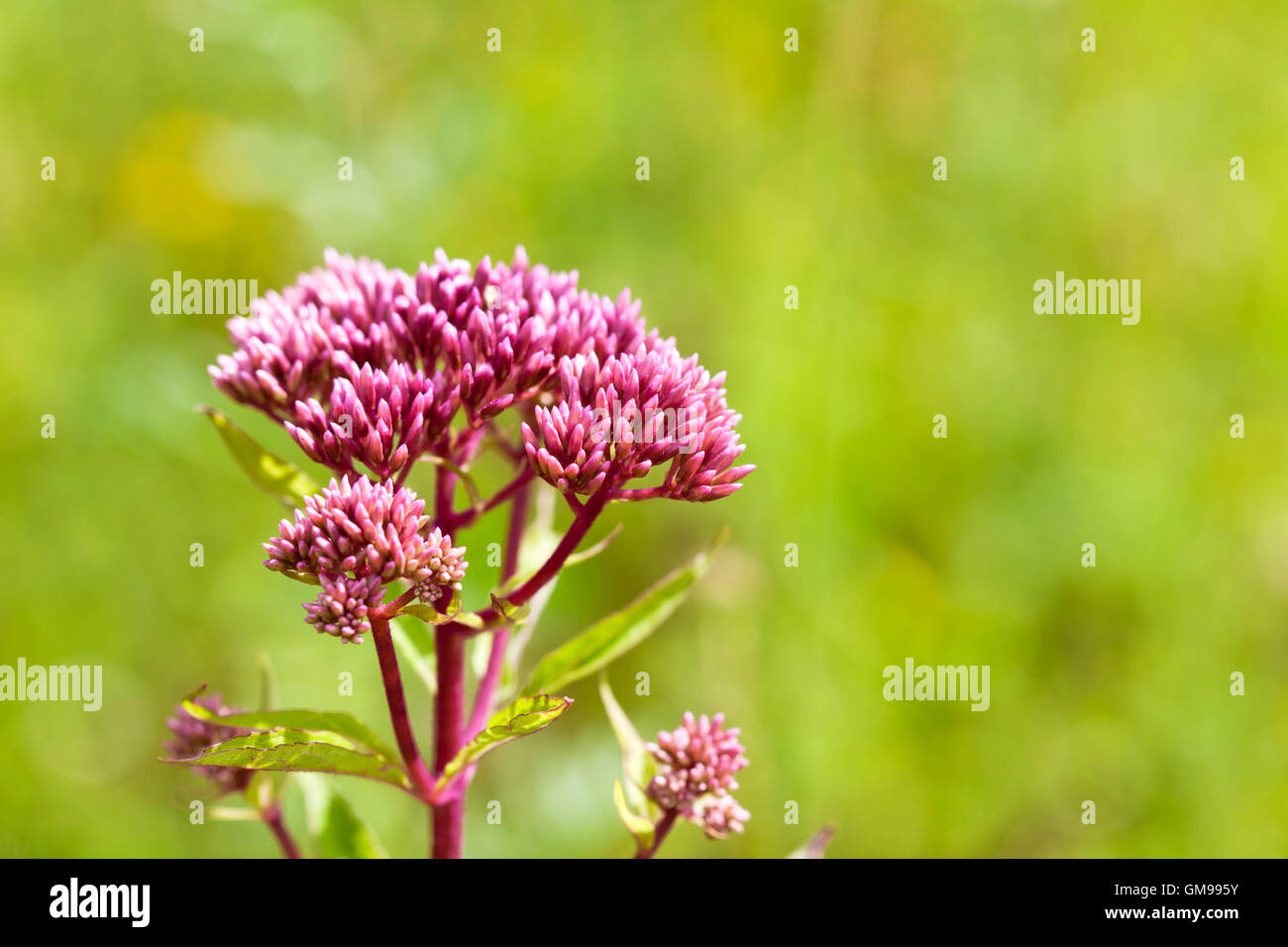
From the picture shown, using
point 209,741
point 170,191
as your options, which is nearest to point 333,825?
point 209,741

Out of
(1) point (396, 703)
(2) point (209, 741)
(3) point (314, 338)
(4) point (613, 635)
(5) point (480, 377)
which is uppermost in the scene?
(3) point (314, 338)

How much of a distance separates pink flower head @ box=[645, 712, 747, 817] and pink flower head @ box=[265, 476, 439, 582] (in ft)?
2.76

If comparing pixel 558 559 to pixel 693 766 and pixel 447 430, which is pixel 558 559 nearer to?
pixel 447 430

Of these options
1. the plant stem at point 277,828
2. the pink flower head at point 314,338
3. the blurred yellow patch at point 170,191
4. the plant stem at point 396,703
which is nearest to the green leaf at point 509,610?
the plant stem at point 396,703

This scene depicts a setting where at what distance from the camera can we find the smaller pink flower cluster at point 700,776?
2615 millimetres

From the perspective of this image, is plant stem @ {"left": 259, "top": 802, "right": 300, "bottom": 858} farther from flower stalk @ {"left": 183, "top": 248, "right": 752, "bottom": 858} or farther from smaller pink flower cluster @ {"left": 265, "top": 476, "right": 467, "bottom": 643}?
smaller pink flower cluster @ {"left": 265, "top": 476, "right": 467, "bottom": 643}

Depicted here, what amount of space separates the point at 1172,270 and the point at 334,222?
5.30 meters

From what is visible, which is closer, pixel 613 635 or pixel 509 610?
pixel 509 610

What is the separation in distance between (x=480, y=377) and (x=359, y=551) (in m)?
0.59

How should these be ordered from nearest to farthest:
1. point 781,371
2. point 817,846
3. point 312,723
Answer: point 312,723 < point 817,846 < point 781,371

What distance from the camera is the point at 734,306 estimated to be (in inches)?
234

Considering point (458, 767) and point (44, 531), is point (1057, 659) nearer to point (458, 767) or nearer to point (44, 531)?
point (458, 767)

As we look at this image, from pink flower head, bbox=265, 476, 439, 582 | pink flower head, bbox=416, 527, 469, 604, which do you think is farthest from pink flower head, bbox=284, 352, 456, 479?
pink flower head, bbox=416, 527, 469, 604

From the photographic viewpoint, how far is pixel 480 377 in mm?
2590
